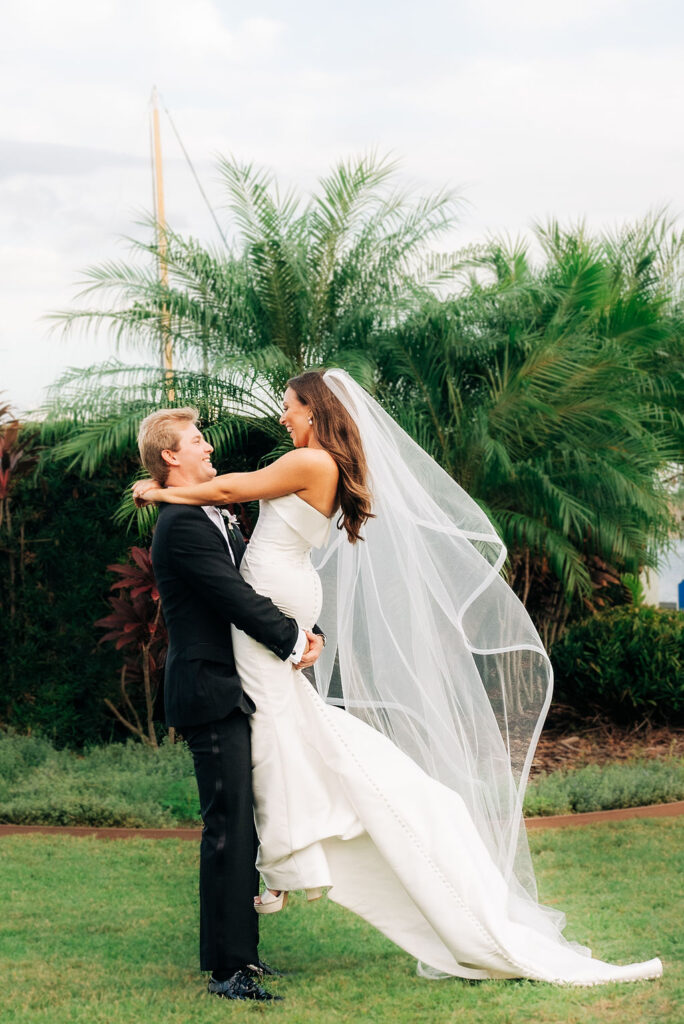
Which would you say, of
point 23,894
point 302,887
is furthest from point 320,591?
point 23,894

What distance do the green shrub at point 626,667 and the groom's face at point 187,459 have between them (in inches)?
215

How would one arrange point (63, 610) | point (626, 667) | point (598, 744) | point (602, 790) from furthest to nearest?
point (63, 610)
point (626, 667)
point (598, 744)
point (602, 790)

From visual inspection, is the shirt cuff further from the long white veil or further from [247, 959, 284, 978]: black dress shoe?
[247, 959, 284, 978]: black dress shoe

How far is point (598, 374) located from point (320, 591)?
5102 millimetres

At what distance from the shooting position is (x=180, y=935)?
4.86 meters

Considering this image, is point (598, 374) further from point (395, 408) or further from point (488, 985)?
point (488, 985)

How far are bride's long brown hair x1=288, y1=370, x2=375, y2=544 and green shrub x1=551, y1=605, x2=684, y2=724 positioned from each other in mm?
5202

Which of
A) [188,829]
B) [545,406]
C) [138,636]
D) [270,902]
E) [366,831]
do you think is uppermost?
[545,406]

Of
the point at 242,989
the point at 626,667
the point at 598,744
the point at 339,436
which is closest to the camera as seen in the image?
the point at 242,989

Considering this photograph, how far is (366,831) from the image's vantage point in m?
4.02

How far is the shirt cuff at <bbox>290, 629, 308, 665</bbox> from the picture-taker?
4.07 meters

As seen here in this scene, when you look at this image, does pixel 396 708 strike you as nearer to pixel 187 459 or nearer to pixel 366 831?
pixel 366 831

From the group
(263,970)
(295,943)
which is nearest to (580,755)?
(295,943)

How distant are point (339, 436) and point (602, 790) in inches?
154
